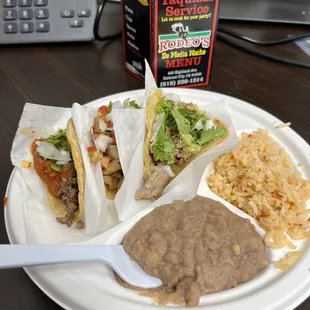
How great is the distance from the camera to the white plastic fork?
32.8 inches

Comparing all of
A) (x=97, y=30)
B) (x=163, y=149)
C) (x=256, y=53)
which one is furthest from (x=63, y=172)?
(x=256, y=53)

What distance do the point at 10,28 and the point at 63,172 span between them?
93 cm

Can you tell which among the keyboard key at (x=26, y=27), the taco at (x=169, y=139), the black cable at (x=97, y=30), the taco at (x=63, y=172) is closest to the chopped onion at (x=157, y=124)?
the taco at (x=169, y=139)

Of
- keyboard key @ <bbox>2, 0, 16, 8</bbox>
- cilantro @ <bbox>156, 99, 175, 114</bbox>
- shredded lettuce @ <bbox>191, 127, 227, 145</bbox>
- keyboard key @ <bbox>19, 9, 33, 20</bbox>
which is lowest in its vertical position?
shredded lettuce @ <bbox>191, 127, 227, 145</bbox>

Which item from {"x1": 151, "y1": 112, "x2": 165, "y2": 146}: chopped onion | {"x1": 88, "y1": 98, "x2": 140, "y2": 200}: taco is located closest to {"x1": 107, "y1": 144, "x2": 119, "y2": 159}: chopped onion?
{"x1": 88, "y1": 98, "x2": 140, "y2": 200}: taco

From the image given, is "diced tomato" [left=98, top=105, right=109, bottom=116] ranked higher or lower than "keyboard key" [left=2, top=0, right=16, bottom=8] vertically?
lower

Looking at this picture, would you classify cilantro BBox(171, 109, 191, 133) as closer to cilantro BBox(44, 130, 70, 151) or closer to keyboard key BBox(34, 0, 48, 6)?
cilantro BBox(44, 130, 70, 151)

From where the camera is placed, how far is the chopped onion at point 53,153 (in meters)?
1.20

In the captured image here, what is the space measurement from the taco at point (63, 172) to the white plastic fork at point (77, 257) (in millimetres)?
187

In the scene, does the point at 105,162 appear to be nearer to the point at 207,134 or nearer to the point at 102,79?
the point at 207,134

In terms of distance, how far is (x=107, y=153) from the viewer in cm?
121

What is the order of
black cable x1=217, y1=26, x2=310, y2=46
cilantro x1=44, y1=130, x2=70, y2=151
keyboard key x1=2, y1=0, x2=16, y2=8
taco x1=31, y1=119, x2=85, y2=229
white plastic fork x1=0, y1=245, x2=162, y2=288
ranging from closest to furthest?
white plastic fork x1=0, y1=245, x2=162, y2=288 → taco x1=31, y1=119, x2=85, y2=229 → cilantro x1=44, y1=130, x2=70, y2=151 → keyboard key x1=2, y1=0, x2=16, y2=8 → black cable x1=217, y1=26, x2=310, y2=46

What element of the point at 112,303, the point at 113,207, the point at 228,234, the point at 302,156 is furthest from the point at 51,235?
the point at 302,156

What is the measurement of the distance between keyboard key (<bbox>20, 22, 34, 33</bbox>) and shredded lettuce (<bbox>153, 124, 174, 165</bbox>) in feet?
3.20
